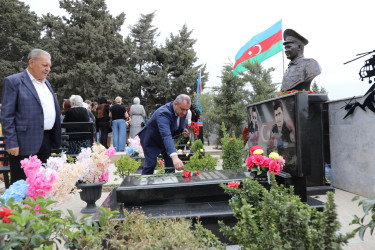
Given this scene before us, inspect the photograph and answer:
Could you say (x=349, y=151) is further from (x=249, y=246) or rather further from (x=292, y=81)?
(x=249, y=246)

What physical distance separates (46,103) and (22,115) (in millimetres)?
290

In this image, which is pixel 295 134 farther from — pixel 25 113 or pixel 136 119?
pixel 136 119

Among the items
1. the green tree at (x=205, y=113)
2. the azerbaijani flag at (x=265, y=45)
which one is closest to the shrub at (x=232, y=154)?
the azerbaijani flag at (x=265, y=45)

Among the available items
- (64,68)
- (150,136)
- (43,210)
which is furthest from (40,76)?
(64,68)

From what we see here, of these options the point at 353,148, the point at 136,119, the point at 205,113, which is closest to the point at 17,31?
the point at 205,113

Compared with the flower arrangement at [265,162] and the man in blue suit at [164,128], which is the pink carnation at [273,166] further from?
→ the man in blue suit at [164,128]

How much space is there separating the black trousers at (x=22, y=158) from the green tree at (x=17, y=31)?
85.1 feet

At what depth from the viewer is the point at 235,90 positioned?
12.5 m

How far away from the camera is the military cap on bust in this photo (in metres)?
5.07

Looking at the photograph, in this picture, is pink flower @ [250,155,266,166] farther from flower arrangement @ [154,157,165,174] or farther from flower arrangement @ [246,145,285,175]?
flower arrangement @ [154,157,165,174]

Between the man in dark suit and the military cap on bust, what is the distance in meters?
3.89

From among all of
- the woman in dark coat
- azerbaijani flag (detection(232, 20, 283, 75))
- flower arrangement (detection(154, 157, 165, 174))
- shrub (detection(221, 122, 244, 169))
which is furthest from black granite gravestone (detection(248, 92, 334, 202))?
the woman in dark coat

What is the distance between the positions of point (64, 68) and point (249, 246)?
2668 cm

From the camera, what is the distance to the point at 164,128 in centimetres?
386
